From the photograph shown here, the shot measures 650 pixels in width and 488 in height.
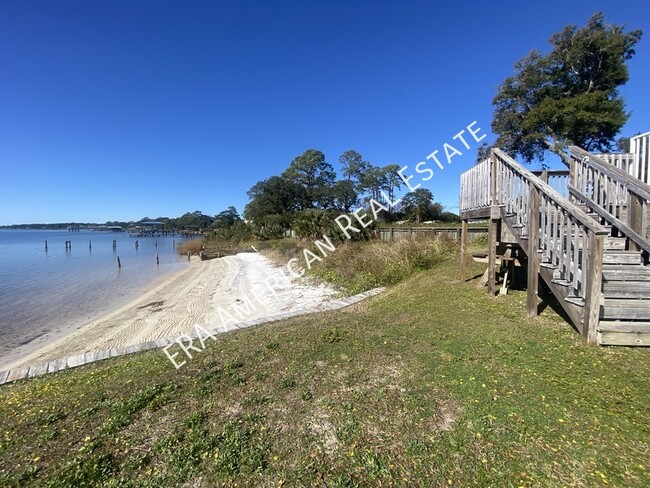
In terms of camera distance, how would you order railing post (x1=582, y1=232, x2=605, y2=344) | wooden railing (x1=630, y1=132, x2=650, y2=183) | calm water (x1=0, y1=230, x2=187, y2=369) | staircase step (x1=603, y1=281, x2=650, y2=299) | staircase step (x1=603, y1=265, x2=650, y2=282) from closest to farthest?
railing post (x1=582, y1=232, x2=605, y2=344), staircase step (x1=603, y1=281, x2=650, y2=299), staircase step (x1=603, y1=265, x2=650, y2=282), wooden railing (x1=630, y1=132, x2=650, y2=183), calm water (x1=0, y1=230, x2=187, y2=369)

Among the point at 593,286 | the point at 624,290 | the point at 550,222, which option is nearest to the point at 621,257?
the point at 624,290

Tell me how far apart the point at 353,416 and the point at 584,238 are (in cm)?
319

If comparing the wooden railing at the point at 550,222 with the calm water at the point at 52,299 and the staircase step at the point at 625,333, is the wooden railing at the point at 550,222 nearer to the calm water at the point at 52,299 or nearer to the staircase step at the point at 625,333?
the staircase step at the point at 625,333

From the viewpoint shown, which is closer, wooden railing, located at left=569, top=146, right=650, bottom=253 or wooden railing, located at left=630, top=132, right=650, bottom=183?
wooden railing, located at left=569, top=146, right=650, bottom=253

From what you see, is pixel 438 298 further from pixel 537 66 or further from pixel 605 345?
pixel 537 66

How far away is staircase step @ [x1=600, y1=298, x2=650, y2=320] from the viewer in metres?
3.26

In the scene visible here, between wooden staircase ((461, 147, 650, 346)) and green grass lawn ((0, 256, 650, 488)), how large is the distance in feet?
1.29

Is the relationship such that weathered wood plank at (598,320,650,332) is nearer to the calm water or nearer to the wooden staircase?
the wooden staircase

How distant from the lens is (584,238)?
10.9 ft

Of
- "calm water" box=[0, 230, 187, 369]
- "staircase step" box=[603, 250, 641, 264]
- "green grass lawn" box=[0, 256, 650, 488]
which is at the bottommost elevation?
"calm water" box=[0, 230, 187, 369]

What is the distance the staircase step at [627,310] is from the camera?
3262 mm

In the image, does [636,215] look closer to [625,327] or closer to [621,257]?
[621,257]

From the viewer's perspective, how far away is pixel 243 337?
4641mm

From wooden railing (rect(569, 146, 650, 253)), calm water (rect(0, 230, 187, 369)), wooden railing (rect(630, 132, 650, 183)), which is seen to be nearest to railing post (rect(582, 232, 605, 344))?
wooden railing (rect(569, 146, 650, 253))
